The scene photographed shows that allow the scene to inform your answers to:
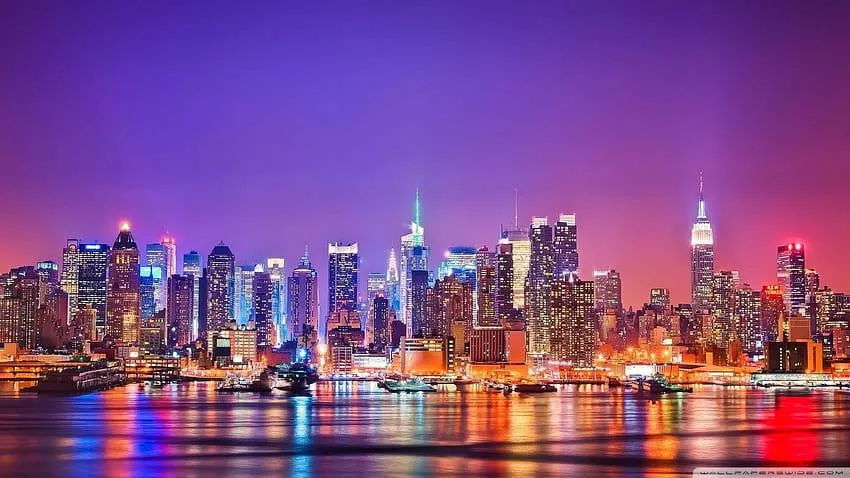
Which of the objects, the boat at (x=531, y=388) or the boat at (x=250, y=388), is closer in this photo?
the boat at (x=250, y=388)

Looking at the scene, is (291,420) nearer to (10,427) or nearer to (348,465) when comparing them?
(10,427)

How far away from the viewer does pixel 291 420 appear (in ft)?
315

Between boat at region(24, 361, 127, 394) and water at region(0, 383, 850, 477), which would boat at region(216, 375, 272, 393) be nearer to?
boat at region(24, 361, 127, 394)

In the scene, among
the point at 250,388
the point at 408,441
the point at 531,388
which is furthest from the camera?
the point at 531,388

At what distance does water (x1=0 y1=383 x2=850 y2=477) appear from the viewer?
5866 centimetres

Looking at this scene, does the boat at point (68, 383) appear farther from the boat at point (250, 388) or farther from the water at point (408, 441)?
the water at point (408, 441)

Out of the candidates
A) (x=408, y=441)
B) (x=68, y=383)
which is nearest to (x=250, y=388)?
(x=68, y=383)

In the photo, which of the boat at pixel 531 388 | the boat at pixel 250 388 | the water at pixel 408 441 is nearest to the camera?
the water at pixel 408 441

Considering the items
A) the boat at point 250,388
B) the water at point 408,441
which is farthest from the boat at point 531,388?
the water at point 408,441

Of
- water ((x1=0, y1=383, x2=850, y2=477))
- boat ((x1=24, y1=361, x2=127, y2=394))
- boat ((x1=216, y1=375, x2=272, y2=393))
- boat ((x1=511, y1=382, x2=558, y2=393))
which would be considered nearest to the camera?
water ((x1=0, y1=383, x2=850, y2=477))

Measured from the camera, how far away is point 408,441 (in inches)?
2899

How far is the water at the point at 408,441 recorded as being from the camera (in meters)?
58.7

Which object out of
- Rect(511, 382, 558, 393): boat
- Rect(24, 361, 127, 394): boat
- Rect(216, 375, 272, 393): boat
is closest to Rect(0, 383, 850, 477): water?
Rect(24, 361, 127, 394): boat

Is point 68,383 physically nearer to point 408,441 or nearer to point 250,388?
point 250,388
